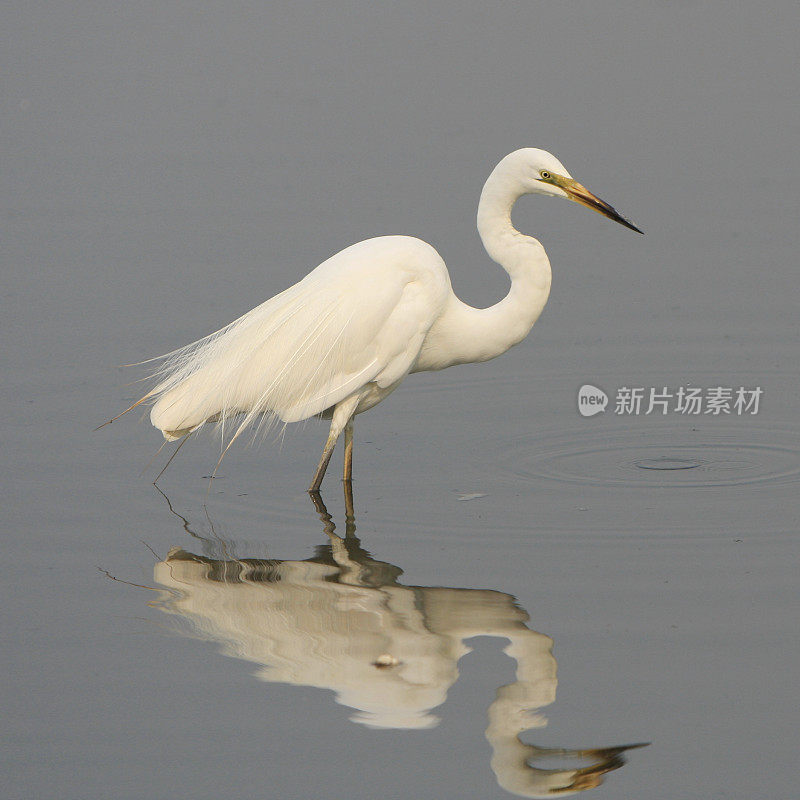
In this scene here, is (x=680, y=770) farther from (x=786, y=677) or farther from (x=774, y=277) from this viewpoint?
(x=774, y=277)

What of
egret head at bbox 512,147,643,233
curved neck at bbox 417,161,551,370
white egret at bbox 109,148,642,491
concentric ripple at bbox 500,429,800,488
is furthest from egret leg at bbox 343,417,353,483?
egret head at bbox 512,147,643,233

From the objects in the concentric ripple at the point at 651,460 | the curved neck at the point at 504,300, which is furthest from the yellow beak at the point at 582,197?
the concentric ripple at the point at 651,460

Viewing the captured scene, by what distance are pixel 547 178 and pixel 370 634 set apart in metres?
2.31

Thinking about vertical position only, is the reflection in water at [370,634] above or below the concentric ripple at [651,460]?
below

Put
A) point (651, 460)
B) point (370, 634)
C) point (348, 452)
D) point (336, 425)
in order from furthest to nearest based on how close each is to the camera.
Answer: point (651, 460) → point (348, 452) → point (336, 425) → point (370, 634)

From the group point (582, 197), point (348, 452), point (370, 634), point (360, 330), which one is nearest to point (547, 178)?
point (582, 197)

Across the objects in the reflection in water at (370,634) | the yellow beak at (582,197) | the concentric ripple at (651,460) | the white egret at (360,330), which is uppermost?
the yellow beak at (582,197)

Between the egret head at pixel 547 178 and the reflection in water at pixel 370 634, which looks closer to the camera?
the reflection in water at pixel 370 634

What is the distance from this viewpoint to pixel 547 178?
5.79m

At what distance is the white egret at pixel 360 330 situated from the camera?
223 inches

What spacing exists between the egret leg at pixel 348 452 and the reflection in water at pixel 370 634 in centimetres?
54

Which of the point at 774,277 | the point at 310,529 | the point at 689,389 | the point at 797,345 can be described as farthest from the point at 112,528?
the point at 774,277

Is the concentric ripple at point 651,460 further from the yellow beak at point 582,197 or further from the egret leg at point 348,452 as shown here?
the yellow beak at point 582,197

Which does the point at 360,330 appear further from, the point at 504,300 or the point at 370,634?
the point at 370,634
